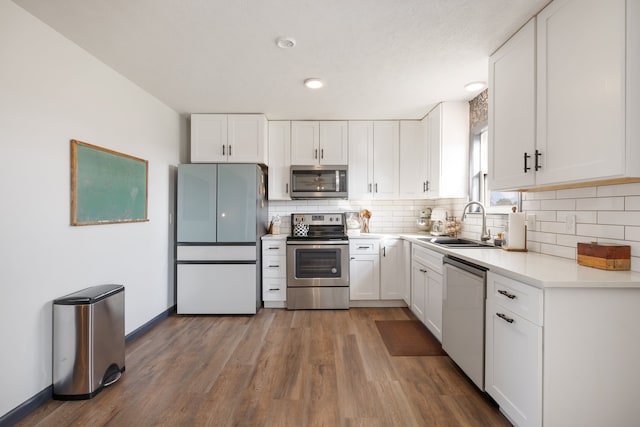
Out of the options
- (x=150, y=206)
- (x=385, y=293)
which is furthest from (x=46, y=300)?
(x=385, y=293)

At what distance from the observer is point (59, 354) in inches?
76.5

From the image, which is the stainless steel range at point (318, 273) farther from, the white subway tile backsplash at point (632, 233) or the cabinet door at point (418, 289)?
the white subway tile backsplash at point (632, 233)

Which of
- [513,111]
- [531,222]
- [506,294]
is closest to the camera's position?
[506,294]

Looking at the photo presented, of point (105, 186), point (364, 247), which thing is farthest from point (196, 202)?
point (364, 247)

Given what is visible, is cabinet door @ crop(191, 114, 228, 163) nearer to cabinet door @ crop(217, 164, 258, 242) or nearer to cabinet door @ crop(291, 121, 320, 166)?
cabinet door @ crop(217, 164, 258, 242)

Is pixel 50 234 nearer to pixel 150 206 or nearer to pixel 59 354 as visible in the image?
pixel 59 354

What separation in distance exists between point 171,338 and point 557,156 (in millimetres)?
3334

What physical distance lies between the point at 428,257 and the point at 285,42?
2.17 m

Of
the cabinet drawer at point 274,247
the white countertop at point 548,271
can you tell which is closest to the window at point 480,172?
the white countertop at point 548,271

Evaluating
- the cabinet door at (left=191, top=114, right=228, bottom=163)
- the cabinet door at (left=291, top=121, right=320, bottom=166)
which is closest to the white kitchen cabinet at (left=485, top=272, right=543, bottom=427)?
the cabinet door at (left=291, top=121, right=320, bottom=166)

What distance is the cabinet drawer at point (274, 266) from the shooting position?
3.75 m

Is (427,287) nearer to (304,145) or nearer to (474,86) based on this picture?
(474,86)

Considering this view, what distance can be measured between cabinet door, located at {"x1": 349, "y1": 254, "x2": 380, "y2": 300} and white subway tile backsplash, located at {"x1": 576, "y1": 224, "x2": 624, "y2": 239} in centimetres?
210

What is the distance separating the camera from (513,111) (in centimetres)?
205
